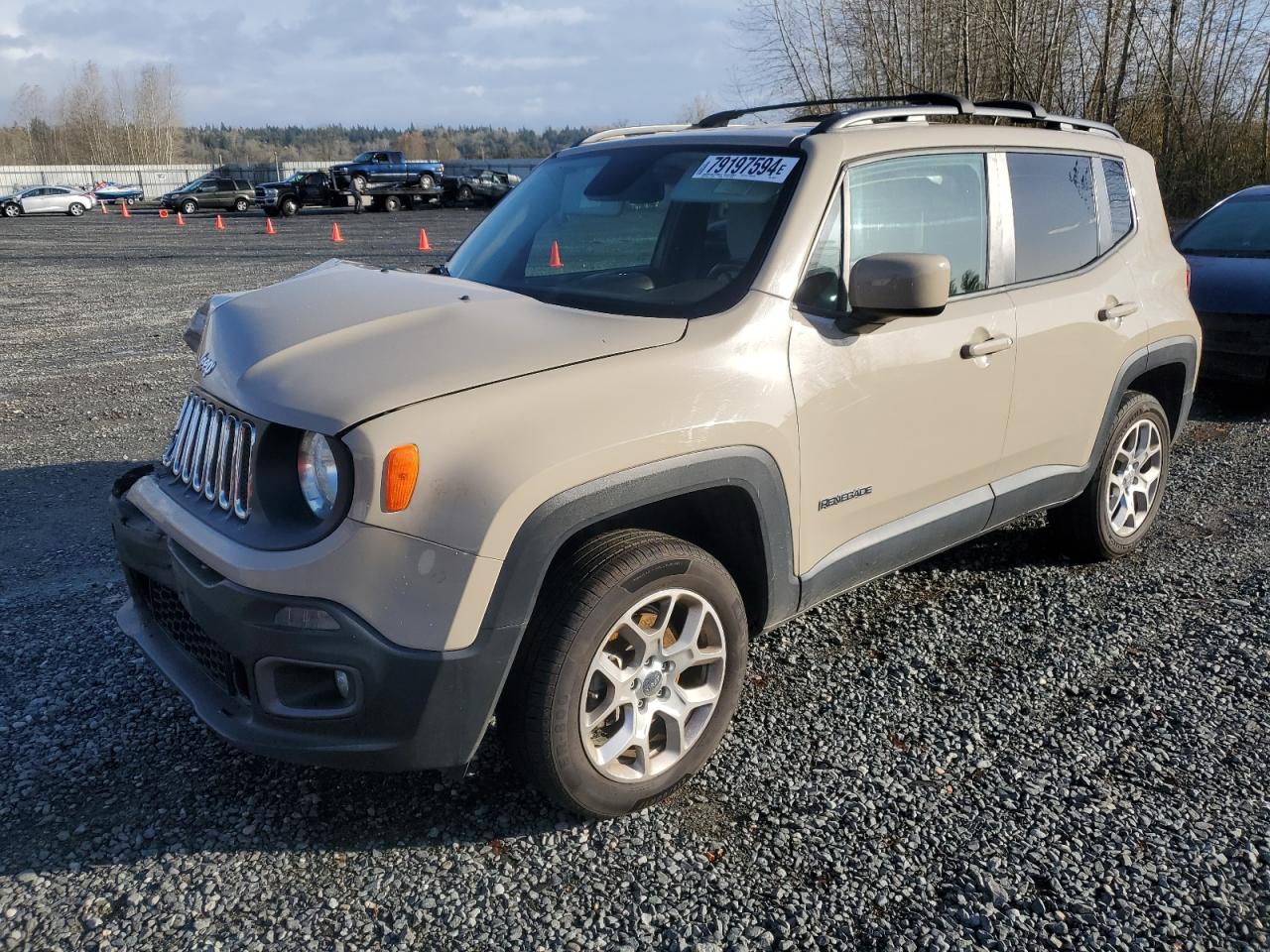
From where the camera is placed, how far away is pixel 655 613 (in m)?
2.90

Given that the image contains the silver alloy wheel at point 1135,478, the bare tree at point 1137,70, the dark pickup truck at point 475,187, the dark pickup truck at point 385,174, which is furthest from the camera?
the dark pickup truck at point 475,187

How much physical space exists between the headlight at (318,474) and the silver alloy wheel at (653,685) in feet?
2.64

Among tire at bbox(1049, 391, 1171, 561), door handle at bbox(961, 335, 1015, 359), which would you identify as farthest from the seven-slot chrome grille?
tire at bbox(1049, 391, 1171, 561)

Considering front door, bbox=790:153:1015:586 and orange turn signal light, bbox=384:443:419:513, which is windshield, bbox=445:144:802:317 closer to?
front door, bbox=790:153:1015:586

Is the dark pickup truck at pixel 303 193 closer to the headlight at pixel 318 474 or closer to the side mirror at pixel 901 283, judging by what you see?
the side mirror at pixel 901 283

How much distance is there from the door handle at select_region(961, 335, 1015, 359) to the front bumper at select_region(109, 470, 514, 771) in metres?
2.00

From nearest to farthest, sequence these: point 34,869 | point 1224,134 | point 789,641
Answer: point 34,869, point 789,641, point 1224,134

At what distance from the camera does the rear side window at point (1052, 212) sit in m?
3.95

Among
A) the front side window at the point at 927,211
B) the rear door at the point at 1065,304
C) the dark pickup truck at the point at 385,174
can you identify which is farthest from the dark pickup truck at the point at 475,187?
the front side window at the point at 927,211

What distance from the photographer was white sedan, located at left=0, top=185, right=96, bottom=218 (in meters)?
41.8

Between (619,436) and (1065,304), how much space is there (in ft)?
7.50

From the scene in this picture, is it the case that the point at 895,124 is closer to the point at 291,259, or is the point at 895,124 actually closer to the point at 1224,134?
the point at 291,259

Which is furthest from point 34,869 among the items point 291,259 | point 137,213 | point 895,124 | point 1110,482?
point 137,213

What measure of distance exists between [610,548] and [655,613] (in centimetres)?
28
